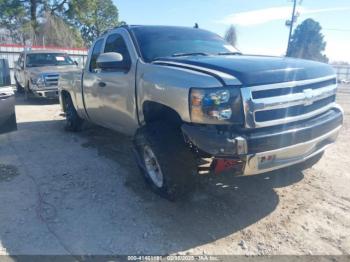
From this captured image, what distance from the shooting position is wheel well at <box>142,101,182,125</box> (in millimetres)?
3677

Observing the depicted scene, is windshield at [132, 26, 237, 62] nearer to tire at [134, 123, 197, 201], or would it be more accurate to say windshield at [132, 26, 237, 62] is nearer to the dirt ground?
tire at [134, 123, 197, 201]

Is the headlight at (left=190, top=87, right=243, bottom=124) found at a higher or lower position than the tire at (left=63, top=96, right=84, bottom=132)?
higher

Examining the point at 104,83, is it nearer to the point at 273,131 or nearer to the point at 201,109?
the point at 201,109

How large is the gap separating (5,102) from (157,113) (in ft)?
9.16

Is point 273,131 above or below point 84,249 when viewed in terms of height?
above

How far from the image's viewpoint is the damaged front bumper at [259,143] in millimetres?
2861

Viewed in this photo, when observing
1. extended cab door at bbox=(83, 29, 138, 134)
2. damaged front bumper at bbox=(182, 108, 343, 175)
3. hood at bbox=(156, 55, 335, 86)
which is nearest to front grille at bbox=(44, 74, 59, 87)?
extended cab door at bbox=(83, 29, 138, 134)

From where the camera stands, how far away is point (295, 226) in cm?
322

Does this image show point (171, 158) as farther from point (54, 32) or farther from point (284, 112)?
point (54, 32)

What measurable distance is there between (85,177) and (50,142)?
2.15 meters

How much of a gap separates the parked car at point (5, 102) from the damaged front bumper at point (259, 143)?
341 cm

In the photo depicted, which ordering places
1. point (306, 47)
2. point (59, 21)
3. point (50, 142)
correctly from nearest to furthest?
point (50, 142), point (59, 21), point (306, 47)

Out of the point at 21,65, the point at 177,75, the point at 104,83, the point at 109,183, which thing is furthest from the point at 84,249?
the point at 21,65

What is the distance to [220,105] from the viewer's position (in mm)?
2938
